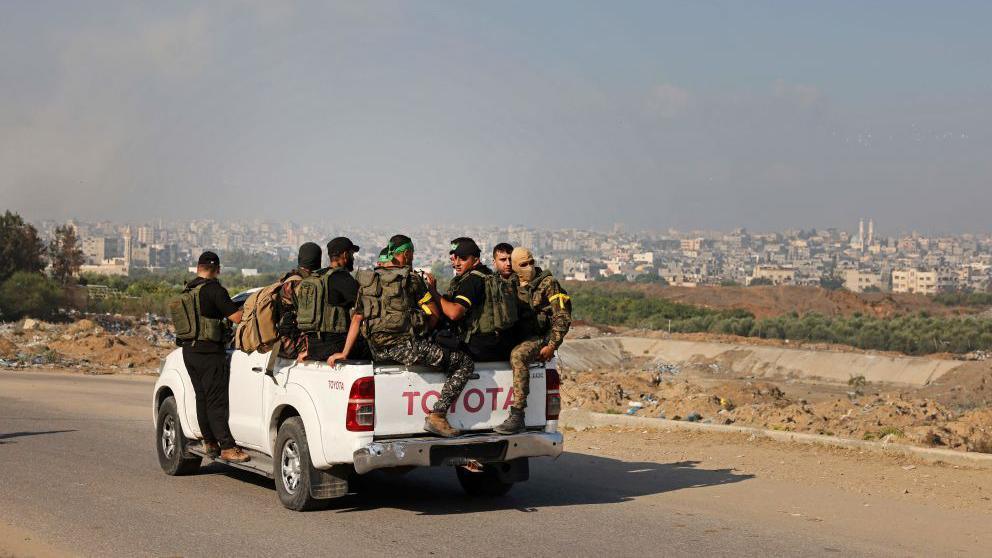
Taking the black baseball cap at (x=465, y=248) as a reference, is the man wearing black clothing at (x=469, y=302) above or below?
below

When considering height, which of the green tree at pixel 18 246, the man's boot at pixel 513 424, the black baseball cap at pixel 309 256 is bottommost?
the man's boot at pixel 513 424

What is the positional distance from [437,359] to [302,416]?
1.22 m

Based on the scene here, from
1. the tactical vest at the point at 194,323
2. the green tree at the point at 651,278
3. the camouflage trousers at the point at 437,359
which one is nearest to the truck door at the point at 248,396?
the tactical vest at the point at 194,323

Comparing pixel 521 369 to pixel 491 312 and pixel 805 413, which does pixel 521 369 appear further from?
pixel 805 413

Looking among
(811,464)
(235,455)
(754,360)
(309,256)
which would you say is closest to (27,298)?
(754,360)

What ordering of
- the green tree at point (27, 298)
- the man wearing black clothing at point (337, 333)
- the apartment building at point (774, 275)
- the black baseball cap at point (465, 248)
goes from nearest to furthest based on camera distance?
the man wearing black clothing at point (337, 333) → the black baseball cap at point (465, 248) → the green tree at point (27, 298) → the apartment building at point (774, 275)

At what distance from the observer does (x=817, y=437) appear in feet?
49.5

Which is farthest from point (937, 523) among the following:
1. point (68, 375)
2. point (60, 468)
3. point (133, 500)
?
point (68, 375)

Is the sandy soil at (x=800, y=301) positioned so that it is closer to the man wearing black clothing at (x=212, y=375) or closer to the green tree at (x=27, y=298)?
the green tree at (x=27, y=298)

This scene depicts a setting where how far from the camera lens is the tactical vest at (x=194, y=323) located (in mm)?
11117

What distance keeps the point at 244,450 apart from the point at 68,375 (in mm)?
21098

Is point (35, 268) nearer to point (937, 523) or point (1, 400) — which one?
point (1, 400)

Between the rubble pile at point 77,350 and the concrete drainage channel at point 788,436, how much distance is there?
1817cm

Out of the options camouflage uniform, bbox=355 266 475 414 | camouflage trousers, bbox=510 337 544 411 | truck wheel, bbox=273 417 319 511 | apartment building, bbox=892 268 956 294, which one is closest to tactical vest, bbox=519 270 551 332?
camouflage trousers, bbox=510 337 544 411
